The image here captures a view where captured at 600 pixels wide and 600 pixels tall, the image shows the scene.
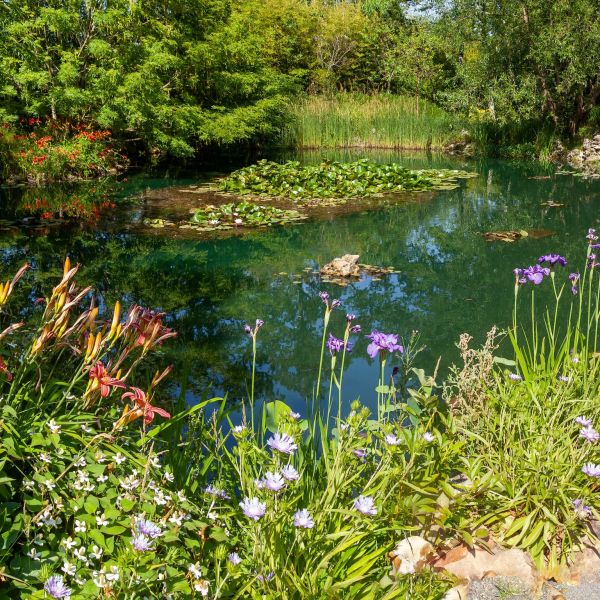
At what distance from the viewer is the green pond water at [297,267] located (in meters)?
4.36

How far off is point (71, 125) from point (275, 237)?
314 inches

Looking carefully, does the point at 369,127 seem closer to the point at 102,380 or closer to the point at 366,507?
the point at 102,380

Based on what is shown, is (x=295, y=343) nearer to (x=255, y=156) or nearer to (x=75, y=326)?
(x=75, y=326)

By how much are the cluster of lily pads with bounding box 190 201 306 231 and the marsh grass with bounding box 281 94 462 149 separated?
9.19m

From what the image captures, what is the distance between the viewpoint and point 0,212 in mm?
9656

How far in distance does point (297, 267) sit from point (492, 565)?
4776 millimetres

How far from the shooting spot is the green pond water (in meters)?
4.36

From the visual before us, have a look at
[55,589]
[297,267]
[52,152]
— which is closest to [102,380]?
[55,589]

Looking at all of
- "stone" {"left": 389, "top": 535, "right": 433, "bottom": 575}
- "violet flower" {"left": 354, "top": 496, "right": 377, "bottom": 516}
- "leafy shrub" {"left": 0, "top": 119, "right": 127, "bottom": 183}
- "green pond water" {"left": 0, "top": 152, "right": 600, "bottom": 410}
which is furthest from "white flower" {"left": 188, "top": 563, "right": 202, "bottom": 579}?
"leafy shrub" {"left": 0, "top": 119, "right": 127, "bottom": 183}

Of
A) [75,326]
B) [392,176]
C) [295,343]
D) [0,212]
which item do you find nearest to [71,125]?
[0,212]

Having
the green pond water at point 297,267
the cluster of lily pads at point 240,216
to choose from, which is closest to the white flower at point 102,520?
the green pond water at point 297,267

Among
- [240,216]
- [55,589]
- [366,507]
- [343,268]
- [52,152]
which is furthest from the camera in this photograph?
[52,152]

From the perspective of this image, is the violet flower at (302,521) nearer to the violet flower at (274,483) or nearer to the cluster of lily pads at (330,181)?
the violet flower at (274,483)

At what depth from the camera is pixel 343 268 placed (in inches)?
245
